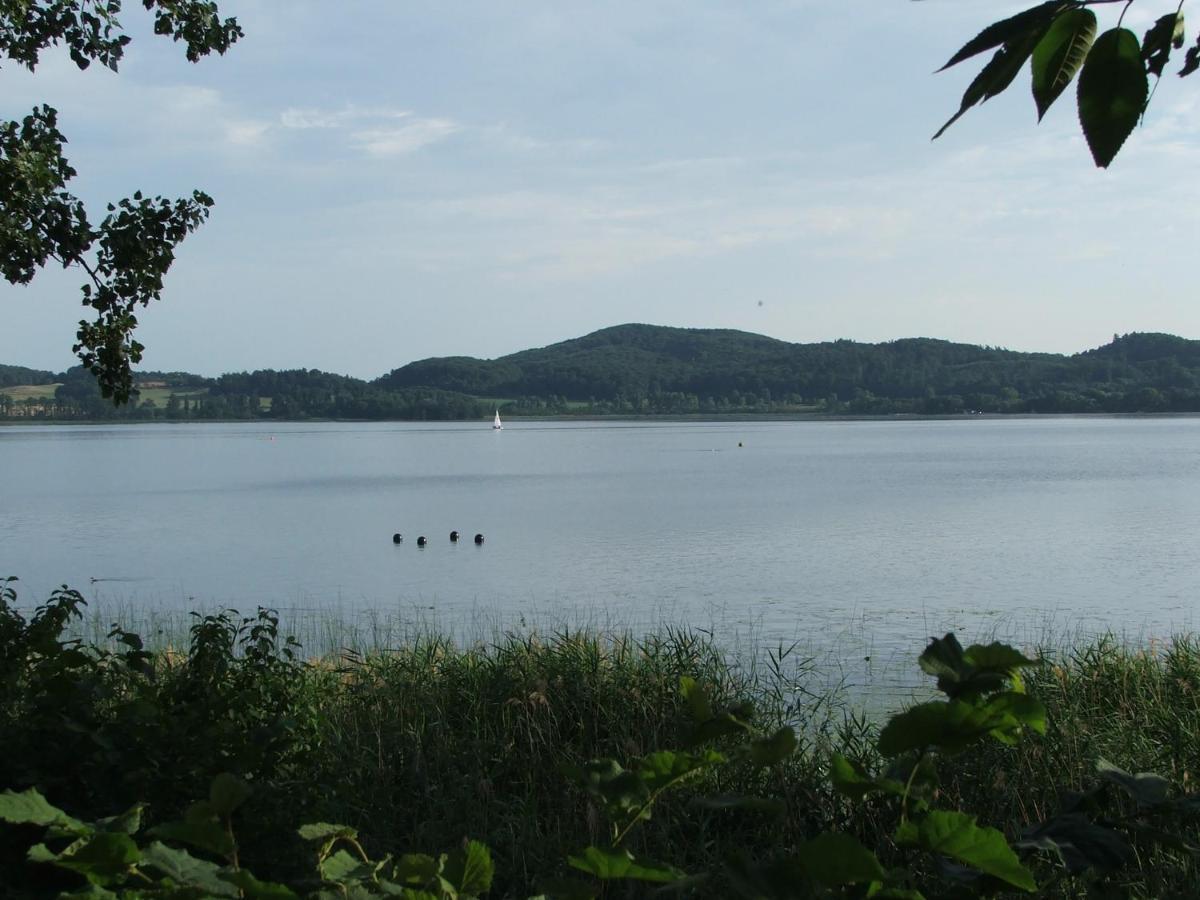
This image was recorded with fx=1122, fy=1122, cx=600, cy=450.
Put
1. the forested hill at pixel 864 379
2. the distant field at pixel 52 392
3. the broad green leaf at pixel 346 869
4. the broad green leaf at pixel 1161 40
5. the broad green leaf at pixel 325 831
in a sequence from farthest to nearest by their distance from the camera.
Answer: the distant field at pixel 52 392 < the forested hill at pixel 864 379 < the broad green leaf at pixel 1161 40 < the broad green leaf at pixel 325 831 < the broad green leaf at pixel 346 869

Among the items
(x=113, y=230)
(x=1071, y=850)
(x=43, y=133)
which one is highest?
(x=43, y=133)

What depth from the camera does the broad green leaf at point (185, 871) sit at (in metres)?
1.35

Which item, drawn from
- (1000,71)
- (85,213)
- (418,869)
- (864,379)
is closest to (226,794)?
(418,869)

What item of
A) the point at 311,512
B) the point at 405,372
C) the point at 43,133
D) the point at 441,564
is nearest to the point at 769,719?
the point at 43,133

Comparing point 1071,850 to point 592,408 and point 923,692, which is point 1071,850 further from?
point 592,408

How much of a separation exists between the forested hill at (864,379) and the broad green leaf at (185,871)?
152 metres

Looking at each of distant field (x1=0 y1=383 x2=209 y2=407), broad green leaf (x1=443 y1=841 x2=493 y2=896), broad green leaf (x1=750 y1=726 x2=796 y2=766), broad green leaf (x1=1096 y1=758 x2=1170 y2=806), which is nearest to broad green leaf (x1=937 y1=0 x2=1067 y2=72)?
broad green leaf (x1=750 y1=726 x2=796 y2=766)

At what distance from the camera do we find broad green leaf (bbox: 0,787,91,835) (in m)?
1.36

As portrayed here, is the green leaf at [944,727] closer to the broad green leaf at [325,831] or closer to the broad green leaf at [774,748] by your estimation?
the broad green leaf at [774,748]

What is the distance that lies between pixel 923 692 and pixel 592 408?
17154cm

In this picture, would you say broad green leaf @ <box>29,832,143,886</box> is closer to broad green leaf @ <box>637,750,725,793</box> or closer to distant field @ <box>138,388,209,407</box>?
broad green leaf @ <box>637,750,725,793</box>

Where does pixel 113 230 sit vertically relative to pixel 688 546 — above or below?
above

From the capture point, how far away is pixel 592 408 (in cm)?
18238

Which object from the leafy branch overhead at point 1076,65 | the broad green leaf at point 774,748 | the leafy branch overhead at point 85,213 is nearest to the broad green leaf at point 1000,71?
the leafy branch overhead at point 1076,65
